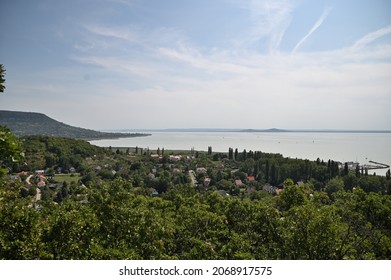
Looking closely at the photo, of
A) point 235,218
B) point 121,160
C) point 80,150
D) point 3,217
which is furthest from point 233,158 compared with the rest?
point 3,217

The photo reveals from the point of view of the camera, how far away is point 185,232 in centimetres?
657

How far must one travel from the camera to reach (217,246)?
5.81 m

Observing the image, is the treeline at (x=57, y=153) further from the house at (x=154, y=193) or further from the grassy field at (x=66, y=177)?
the house at (x=154, y=193)

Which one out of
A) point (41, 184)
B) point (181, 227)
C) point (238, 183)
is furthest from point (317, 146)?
point (181, 227)

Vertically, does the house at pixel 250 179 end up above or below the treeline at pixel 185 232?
below

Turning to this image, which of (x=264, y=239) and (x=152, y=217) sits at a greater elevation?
(x=152, y=217)

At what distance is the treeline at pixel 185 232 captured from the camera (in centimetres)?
411

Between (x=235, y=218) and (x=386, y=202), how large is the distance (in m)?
3.72

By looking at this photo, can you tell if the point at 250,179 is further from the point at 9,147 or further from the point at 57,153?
the point at 9,147

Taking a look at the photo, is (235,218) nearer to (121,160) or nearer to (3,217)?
(3,217)

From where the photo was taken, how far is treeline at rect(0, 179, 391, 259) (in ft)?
13.5

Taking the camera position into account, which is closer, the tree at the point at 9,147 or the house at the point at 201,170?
the tree at the point at 9,147

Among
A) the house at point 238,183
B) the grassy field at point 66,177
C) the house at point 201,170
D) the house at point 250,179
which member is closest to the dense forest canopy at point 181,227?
the house at point 238,183

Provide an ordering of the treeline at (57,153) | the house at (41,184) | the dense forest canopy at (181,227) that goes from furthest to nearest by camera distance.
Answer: the treeline at (57,153), the house at (41,184), the dense forest canopy at (181,227)
